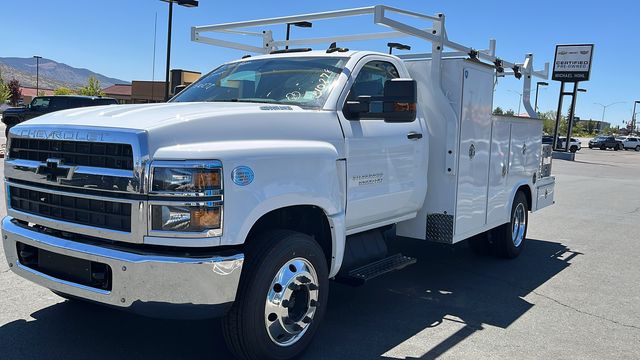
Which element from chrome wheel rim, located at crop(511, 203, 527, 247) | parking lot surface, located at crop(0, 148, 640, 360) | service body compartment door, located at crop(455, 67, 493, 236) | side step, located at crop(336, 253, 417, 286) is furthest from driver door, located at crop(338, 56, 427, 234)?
chrome wheel rim, located at crop(511, 203, 527, 247)

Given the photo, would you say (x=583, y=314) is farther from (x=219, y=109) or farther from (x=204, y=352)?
(x=219, y=109)

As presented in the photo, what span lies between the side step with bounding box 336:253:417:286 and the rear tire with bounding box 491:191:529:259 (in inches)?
94.2

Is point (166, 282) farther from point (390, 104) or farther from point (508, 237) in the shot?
point (508, 237)

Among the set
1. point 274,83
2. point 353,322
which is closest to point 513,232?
point 353,322

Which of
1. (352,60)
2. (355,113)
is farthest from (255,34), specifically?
(355,113)

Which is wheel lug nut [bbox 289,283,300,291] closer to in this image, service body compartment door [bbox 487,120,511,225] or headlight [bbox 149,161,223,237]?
headlight [bbox 149,161,223,237]

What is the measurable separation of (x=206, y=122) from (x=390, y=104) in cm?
141

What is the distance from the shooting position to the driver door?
420 cm

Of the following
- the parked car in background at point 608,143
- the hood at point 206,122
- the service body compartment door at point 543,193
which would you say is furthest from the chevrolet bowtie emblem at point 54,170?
the parked car in background at point 608,143

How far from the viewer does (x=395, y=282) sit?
5.83m

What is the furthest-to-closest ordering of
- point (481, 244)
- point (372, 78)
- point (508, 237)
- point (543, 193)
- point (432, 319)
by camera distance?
point (543, 193)
point (481, 244)
point (508, 237)
point (432, 319)
point (372, 78)

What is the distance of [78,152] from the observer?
3287 millimetres

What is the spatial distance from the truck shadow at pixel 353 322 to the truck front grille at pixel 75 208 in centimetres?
97

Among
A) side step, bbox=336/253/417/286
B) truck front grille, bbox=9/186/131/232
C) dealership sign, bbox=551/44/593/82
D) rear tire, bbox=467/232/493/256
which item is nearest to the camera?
truck front grille, bbox=9/186/131/232
